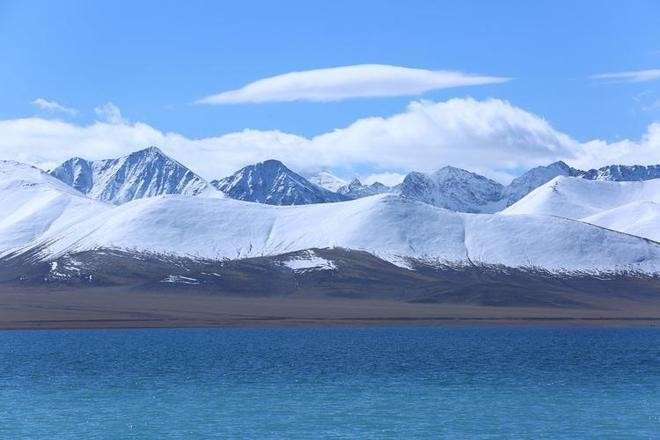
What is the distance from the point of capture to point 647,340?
454 ft

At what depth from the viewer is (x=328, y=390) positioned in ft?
247

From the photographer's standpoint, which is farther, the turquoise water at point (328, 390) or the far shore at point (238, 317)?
the far shore at point (238, 317)

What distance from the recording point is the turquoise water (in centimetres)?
5975

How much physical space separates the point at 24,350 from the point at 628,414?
70.1 metres

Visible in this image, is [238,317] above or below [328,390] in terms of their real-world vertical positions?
above

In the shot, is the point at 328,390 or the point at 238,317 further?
the point at 238,317

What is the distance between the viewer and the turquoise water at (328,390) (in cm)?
5975

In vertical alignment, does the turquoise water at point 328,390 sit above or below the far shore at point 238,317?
below

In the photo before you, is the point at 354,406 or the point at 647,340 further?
the point at 647,340

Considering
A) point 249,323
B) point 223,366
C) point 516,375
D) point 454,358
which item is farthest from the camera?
point 249,323

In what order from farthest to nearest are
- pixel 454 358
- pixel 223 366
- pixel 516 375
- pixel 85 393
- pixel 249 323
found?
pixel 249 323, pixel 454 358, pixel 223 366, pixel 516 375, pixel 85 393

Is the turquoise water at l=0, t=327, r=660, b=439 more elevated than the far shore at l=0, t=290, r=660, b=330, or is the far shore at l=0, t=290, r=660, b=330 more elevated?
the far shore at l=0, t=290, r=660, b=330

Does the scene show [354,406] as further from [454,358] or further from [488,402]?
[454,358]

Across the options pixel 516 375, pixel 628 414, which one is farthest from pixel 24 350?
pixel 628 414
